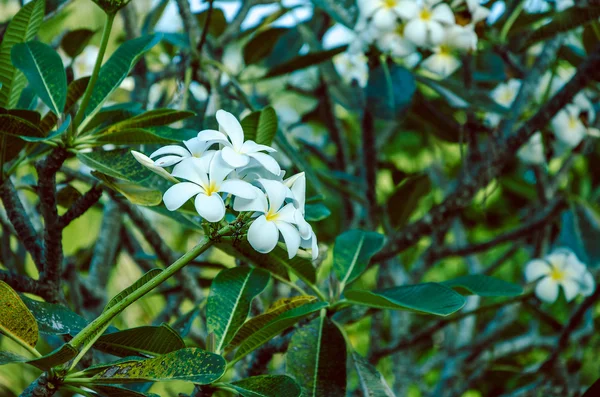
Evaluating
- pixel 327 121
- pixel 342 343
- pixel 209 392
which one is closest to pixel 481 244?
pixel 327 121

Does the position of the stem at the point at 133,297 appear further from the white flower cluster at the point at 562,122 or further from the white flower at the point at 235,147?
the white flower cluster at the point at 562,122

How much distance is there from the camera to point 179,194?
527 mm

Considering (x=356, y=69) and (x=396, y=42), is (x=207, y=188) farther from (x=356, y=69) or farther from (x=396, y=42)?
(x=356, y=69)

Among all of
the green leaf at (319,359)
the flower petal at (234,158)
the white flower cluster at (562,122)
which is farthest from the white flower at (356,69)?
the flower petal at (234,158)

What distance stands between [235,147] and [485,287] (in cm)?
40

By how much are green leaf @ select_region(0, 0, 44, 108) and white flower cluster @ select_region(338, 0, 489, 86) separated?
61 centimetres

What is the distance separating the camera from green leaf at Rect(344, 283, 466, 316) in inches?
25.2

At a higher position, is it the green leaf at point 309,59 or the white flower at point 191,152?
the white flower at point 191,152

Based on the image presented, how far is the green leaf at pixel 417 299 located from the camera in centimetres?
64

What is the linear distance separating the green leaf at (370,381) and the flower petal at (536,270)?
2.29 feet

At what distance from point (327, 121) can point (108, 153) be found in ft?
3.19

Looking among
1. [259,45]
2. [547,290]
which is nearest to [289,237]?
[547,290]

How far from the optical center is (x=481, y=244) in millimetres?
1554

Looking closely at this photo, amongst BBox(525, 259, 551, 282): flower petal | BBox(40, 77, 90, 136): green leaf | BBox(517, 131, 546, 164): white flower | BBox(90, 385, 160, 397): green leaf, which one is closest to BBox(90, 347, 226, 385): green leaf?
BBox(90, 385, 160, 397): green leaf
